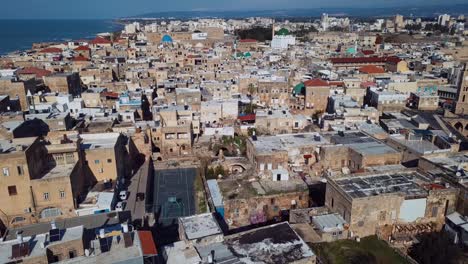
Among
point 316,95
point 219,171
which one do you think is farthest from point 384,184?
point 316,95

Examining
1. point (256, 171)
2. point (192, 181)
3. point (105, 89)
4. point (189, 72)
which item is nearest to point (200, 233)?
point (256, 171)

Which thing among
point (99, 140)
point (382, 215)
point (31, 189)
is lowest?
point (382, 215)

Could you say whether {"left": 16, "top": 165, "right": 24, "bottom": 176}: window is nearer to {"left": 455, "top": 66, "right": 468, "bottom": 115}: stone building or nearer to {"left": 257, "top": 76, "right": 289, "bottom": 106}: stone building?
{"left": 257, "top": 76, "right": 289, "bottom": 106}: stone building

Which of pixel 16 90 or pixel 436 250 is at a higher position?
pixel 16 90

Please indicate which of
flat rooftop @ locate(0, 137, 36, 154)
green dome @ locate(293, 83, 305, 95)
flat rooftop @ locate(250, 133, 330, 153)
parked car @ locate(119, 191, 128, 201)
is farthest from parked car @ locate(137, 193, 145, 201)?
green dome @ locate(293, 83, 305, 95)

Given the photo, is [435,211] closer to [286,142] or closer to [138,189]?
[286,142]

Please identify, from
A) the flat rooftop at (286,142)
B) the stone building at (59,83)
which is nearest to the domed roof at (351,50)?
the flat rooftop at (286,142)
